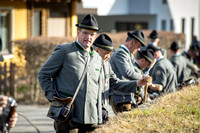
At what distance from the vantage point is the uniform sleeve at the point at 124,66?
6.59m

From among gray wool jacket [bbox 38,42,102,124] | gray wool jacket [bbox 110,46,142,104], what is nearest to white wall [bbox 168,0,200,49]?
gray wool jacket [bbox 110,46,142,104]

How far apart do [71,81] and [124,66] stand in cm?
178

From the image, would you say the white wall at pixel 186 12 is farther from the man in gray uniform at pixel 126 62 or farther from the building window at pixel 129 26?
the man in gray uniform at pixel 126 62

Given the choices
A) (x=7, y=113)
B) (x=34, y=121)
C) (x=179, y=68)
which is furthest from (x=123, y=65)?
(x=34, y=121)

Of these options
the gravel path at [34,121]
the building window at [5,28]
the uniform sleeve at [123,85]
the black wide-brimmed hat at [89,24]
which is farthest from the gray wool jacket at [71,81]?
the building window at [5,28]

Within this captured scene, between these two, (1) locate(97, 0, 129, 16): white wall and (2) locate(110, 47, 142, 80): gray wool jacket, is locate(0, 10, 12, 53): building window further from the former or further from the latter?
(1) locate(97, 0, 129, 16): white wall

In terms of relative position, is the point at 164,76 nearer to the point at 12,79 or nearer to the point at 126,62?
the point at 126,62

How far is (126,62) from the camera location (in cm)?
667

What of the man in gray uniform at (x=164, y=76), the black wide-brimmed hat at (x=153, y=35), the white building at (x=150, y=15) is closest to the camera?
the man in gray uniform at (x=164, y=76)

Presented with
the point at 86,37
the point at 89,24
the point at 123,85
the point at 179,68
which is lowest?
the point at 179,68

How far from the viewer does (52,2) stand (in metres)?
19.2

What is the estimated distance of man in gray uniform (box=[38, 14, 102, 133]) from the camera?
5008 millimetres

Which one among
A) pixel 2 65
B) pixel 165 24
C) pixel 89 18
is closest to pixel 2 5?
pixel 2 65

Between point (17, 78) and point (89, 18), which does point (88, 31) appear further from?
point (17, 78)
